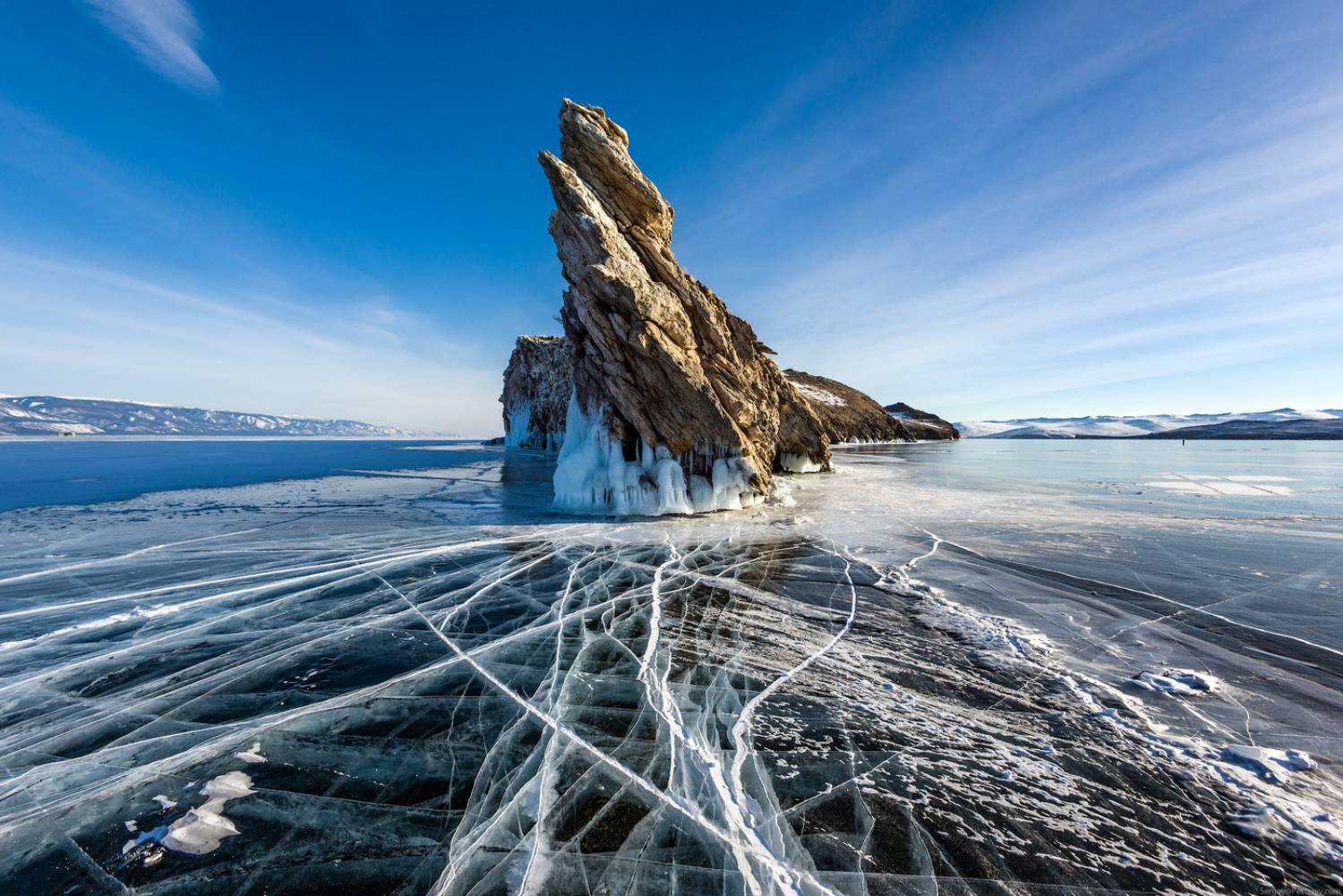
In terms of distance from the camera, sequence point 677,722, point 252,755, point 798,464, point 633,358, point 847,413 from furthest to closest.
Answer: point 847,413
point 798,464
point 633,358
point 677,722
point 252,755

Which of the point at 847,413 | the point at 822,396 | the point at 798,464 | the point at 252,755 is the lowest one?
the point at 252,755

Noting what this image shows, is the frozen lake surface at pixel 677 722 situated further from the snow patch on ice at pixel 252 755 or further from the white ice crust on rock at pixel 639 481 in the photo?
the white ice crust on rock at pixel 639 481

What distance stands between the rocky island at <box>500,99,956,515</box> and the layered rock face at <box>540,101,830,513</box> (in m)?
0.04

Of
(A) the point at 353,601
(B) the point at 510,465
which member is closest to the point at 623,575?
(A) the point at 353,601

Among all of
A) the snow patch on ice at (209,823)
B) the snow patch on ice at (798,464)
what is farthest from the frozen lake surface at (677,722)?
the snow patch on ice at (798,464)

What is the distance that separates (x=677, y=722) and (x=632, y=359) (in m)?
13.1

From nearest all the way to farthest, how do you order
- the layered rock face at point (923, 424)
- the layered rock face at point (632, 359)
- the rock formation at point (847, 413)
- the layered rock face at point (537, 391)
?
the layered rock face at point (632, 359)
the layered rock face at point (537, 391)
the rock formation at point (847, 413)
the layered rock face at point (923, 424)

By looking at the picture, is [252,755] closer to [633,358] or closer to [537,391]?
[633,358]

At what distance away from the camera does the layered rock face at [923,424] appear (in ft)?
329

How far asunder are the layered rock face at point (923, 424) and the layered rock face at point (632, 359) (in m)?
93.0

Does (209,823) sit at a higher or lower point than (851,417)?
lower

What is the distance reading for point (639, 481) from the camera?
53.4ft

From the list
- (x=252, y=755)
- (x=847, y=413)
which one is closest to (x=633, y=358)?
(x=252, y=755)

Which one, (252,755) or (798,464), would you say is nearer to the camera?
(252,755)
